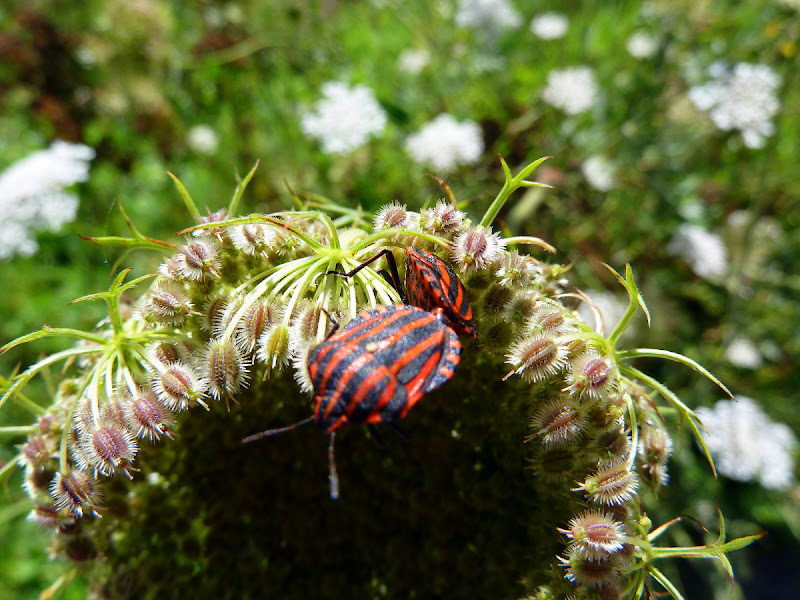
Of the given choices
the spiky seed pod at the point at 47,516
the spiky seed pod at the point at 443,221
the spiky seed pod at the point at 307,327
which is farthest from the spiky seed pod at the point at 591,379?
the spiky seed pod at the point at 47,516

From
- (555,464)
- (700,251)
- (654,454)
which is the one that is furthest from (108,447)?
(700,251)

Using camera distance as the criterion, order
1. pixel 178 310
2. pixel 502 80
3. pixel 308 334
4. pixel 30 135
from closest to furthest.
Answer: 1. pixel 308 334
2. pixel 178 310
3. pixel 502 80
4. pixel 30 135

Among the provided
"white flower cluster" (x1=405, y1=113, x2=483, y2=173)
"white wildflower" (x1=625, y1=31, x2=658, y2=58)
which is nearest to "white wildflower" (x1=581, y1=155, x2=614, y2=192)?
"white flower cluster" (x1=405, y1=113, x2=483, y2=173)

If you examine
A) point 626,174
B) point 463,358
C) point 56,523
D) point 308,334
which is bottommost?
point 626,174

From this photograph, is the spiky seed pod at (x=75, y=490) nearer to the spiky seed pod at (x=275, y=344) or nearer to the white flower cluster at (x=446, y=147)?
the spiky seed pod at (x=275, y=344)

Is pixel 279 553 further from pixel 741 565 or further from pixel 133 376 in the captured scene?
pixel 741 565

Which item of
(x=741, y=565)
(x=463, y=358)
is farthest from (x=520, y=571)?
(x=741, y=565)
